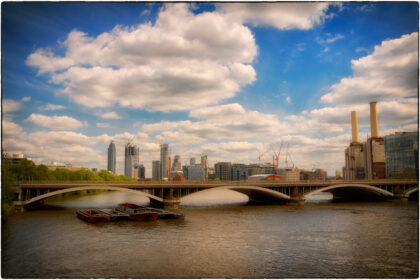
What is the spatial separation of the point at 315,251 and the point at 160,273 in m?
13.1

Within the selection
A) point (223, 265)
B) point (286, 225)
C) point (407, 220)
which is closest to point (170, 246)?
point (223, 265)

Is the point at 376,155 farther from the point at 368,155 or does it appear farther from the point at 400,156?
the point at 400,156

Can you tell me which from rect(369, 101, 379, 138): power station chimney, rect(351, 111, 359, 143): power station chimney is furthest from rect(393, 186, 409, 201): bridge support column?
rect(351, 111, 359, 143): power station chimney

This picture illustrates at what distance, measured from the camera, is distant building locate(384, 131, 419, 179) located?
289ft

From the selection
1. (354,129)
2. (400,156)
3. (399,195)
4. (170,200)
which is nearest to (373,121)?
(354,129)

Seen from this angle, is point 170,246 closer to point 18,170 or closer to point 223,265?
point 223,265

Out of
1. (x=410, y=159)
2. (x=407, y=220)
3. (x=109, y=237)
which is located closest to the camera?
(x=109, y=237)

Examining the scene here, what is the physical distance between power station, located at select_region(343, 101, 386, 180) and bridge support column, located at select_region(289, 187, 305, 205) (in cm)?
8325

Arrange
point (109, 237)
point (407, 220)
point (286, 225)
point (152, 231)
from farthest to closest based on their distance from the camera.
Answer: point (407, 220) → point (286, 225) → point (152, 231) → point (109, 237)

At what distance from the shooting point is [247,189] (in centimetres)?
7400

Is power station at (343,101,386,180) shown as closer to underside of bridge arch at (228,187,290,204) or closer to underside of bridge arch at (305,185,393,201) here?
underside of bridge arch at (305,185,393,201)

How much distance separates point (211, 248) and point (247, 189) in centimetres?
4624

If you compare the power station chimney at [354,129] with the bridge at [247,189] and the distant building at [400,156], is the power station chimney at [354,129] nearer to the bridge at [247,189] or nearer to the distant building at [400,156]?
the distant building at [400,156]

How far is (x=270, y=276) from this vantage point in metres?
21.0
